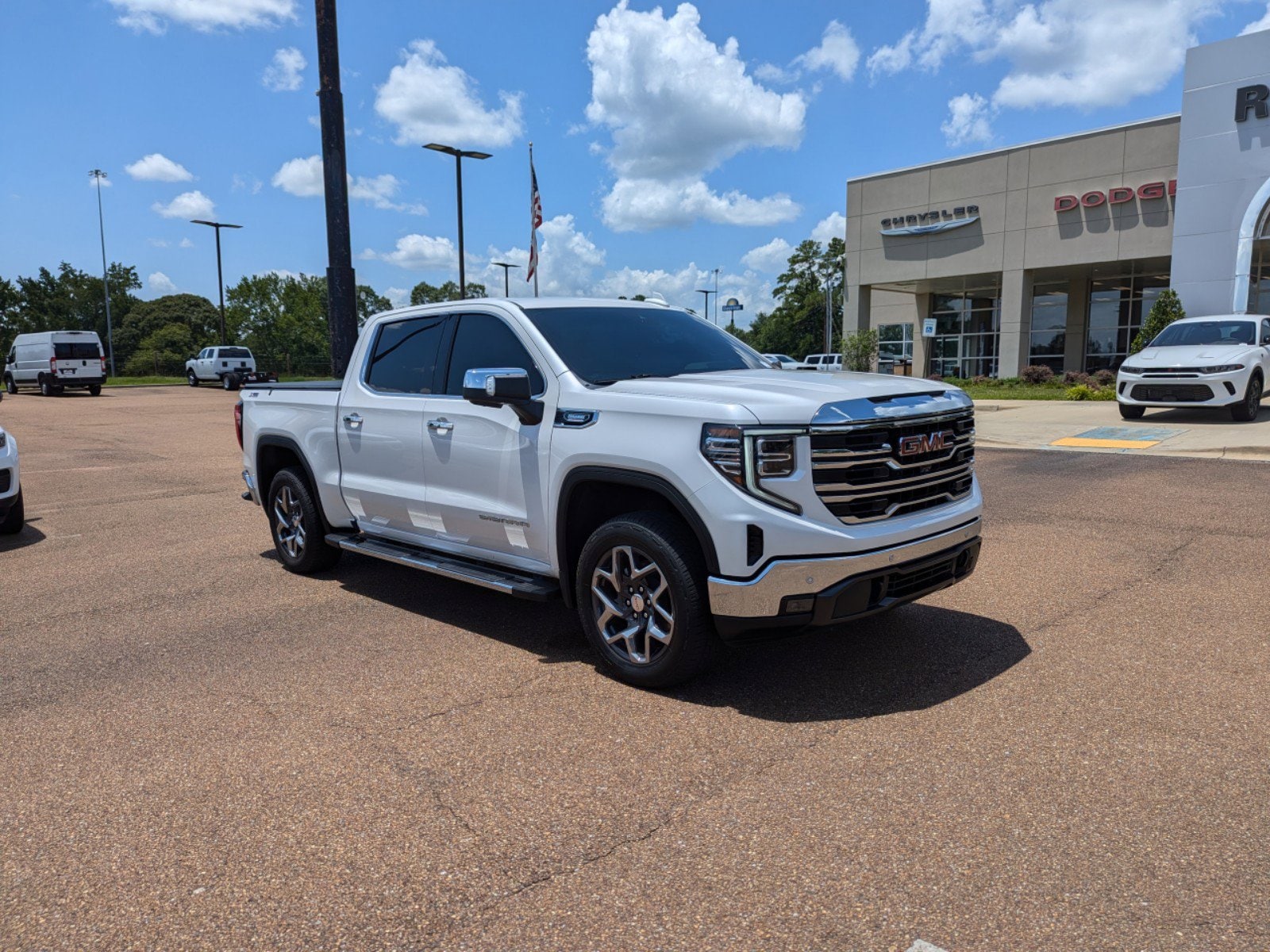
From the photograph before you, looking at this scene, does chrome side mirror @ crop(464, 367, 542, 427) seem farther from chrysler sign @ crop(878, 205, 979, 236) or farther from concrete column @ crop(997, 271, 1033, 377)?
chrysler sign @ crop(878, 205, 979, 236)

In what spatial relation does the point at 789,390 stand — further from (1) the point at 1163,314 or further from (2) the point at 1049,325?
(2) the point at 1049,325

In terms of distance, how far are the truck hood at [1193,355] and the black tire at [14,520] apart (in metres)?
15.8

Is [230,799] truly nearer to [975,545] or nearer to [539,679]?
[539,679]

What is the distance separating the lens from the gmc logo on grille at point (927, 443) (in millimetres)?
4156

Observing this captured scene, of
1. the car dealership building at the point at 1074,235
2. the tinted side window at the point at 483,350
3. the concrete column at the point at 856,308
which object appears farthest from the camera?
the concrete column at the point at 856,308

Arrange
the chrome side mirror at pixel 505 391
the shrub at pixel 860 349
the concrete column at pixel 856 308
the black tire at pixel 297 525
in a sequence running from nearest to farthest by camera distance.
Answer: the chrome side mirror at pixel 505 391, the black tire at pixel 297 525, the shrub at pixel 860 349, the concrete column at pixel 856 308

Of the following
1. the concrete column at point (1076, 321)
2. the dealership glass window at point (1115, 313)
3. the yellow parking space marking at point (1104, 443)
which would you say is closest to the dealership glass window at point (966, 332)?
the concrete column at point (1076, 321)

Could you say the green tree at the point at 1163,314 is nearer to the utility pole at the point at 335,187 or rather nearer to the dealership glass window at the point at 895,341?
the dealership glass window at the point at 895,341

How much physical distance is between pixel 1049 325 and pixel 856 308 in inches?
308

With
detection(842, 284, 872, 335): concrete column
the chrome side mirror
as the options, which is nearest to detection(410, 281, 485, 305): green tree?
detection(842, 284, 872, 335): concrete column

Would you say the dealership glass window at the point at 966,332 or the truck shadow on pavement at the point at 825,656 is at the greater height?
the dealership glass window at the point at 966,332

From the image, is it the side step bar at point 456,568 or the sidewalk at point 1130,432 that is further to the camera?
the sidewalk at point 1130,432

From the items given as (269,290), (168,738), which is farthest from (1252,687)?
(269,290)

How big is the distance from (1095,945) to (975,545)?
239cm
